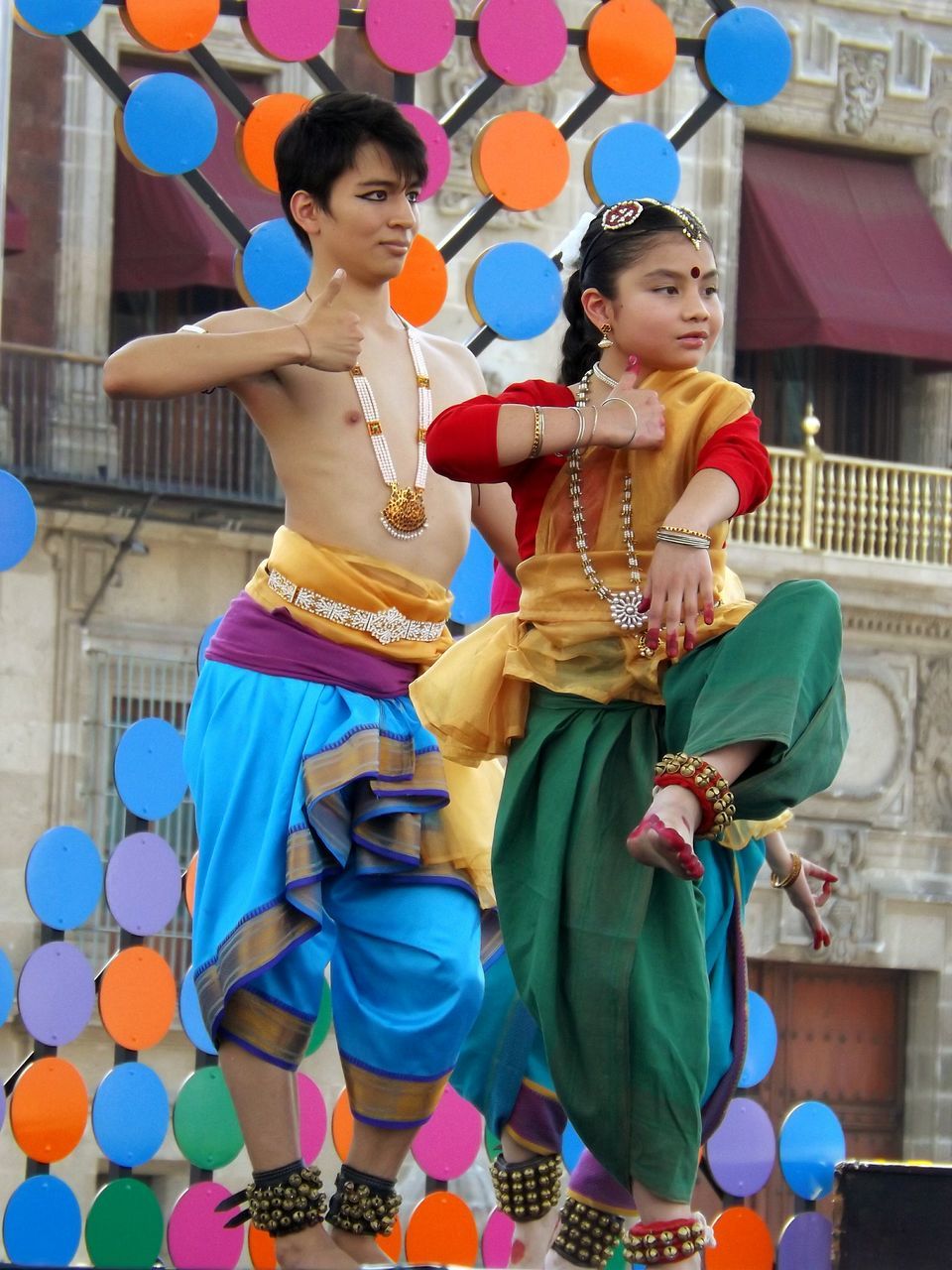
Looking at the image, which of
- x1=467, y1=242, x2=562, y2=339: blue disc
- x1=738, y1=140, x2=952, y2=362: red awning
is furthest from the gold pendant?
x1=738, y1=140, x2=952, y2=362: red awning

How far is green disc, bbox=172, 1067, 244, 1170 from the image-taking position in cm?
514

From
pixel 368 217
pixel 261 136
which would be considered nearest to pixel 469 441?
pixel 368 217

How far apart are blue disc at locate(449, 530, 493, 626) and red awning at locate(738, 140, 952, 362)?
852 centimetres

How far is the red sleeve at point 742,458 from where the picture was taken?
3281mm

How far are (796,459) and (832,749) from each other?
10.3 m

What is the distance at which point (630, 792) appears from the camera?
3328 millimetres

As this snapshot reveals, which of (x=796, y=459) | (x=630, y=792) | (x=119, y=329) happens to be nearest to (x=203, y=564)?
(x=119, y=329)

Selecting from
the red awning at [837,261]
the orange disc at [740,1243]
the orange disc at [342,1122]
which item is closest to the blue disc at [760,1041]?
the orange disc at [740,1243]

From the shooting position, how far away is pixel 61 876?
522 cm

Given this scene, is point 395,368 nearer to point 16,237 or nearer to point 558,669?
point 558,669

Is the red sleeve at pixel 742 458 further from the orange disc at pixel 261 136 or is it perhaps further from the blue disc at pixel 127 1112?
the blue disc at pixel 127 1112

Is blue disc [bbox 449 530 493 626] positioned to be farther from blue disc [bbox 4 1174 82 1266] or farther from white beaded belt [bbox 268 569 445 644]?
blue disc [bbox 4 1174 82 1266]

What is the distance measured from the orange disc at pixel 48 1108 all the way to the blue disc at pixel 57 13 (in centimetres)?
196

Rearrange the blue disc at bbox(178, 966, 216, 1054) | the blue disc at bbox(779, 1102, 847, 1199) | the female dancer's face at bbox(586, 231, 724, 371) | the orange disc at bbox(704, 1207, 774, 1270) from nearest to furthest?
the female dancer's face at bbox(586, 231, 724, 371)
the blue disc at bbox(178, 966, 216, 1054)
the orange disc at bbox(704, 1207, 774, 1270)
the blue disc at bbox(779, 1102, 847, 1199)
